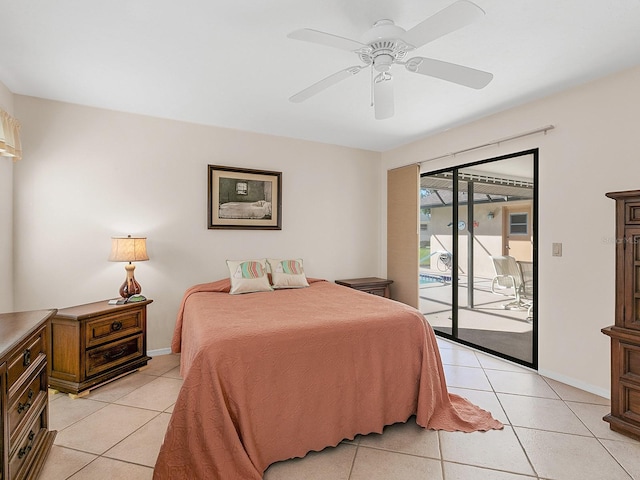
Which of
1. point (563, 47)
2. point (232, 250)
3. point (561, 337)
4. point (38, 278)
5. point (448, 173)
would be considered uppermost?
point (563, 47)

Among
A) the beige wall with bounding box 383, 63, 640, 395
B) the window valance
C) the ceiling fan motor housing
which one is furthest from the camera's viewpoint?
the beige wall with bounding box 383, 63, 640, 395

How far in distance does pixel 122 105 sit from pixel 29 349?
7.95 feet

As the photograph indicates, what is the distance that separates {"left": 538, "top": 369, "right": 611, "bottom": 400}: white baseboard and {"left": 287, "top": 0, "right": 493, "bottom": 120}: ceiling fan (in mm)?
2544

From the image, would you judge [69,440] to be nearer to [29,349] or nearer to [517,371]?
[29,349]

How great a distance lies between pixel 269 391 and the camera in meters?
1.76

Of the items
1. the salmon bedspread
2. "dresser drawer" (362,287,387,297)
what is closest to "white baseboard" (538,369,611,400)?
the salmon bedspread

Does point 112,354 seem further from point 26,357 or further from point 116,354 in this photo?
point 26,357

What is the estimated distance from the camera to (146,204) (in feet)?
11.1

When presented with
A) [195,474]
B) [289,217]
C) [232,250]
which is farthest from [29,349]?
[289,217]

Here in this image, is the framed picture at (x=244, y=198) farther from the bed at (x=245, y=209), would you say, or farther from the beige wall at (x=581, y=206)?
the beige wall at (x=581, y=206)

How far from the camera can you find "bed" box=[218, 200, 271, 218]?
3.77 meters

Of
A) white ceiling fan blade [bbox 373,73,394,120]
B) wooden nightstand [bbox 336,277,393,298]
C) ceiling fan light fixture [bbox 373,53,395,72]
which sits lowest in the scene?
wooden nightstand [bbox 336,277,393,298]

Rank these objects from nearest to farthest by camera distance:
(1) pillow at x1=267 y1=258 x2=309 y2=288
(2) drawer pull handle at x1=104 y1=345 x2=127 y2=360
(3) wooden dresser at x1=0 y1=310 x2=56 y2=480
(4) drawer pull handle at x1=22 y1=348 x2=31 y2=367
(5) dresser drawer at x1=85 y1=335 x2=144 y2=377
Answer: (3) wooden dresser at x1=0 y1=310 x2=56 y2=480
(4) drawer pull handle at x1=22 y1=348 x2=31 y2=367
(5) dresser drawer at x1=85 y1=335 x2=144 y2=377
(2) drawer pull handle at x1=104 y1=345 x2=127 y2=360
(1) pillow at x1=267 y1=258 x2=309 y2=288

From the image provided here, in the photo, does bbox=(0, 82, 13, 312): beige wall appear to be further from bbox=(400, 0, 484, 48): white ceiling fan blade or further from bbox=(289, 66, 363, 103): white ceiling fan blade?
bbox=(400, 0, 484, 48): white ceiling fan blade
